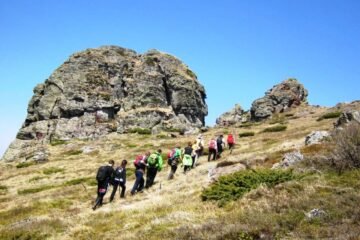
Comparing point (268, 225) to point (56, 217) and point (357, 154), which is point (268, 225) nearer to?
point (357, 154)

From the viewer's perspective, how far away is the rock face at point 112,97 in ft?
314

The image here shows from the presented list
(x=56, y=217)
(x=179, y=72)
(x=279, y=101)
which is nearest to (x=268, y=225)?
(x=56, y=217)

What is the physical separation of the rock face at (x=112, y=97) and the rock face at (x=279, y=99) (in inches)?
680

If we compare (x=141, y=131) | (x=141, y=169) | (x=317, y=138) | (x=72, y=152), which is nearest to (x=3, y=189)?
(x=141, y=169)

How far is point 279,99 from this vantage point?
3430 inches

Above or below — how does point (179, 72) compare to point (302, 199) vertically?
above

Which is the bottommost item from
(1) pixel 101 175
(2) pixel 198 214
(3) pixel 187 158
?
(2) pixel 198 214

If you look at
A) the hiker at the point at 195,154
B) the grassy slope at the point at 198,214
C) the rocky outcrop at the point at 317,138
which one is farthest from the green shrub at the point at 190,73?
the grassy slope at the point at 198,214

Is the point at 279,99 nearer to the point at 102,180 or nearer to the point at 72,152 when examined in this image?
the point at 72,152

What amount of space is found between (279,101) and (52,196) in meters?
67.5

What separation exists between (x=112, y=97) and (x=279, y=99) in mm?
40002

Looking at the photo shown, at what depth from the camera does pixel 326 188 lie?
47.6 feet

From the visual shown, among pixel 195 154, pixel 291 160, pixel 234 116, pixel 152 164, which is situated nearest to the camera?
pixel 291 160

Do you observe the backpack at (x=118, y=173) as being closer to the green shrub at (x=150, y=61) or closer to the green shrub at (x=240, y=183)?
the green shrub at (x=240, y=183)
